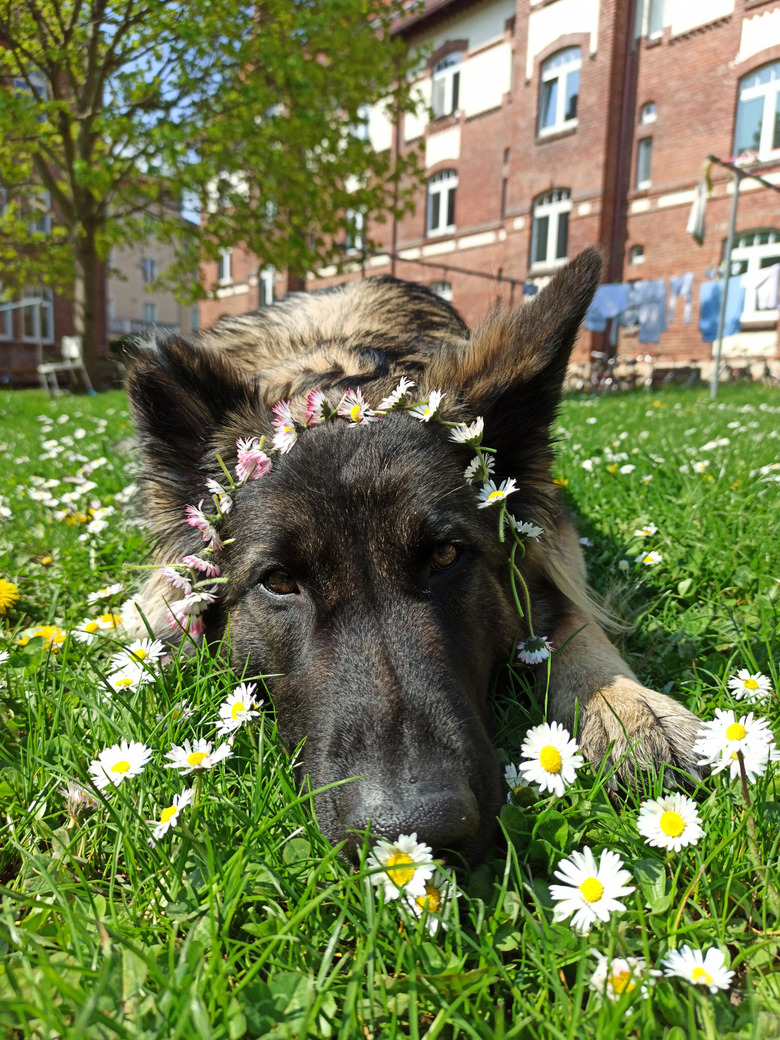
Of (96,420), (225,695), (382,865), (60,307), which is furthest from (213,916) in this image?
(60,307)

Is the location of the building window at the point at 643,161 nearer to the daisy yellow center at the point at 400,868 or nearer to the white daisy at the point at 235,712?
the white daisy at the point at 235,712

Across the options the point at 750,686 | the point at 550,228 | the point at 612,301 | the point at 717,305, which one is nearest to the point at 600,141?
the point at 550,228

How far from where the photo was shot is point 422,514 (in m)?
2.07

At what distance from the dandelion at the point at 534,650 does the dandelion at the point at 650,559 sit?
1.09m

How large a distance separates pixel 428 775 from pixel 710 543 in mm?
2391

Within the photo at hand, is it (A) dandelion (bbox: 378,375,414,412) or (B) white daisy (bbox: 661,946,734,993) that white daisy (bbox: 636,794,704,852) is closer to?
(B) white daisy (bbox: 661,946,734,993)

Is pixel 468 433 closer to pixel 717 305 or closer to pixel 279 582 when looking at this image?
pixel 279 582

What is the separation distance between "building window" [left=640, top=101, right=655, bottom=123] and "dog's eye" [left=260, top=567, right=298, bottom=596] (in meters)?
25.9

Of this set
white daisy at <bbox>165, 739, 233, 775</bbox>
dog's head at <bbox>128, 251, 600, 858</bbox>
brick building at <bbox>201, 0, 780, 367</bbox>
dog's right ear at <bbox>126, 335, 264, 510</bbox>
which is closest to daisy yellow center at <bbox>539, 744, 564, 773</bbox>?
dog's head at <bbox>128, 251, 600, 858</bbox>

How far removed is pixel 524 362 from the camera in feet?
7.88

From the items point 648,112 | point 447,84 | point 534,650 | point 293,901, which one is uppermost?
point 447,84

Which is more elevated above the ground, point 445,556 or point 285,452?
point 285,452

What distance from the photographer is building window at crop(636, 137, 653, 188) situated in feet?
76.6

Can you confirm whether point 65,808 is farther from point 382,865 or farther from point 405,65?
point 405,65
